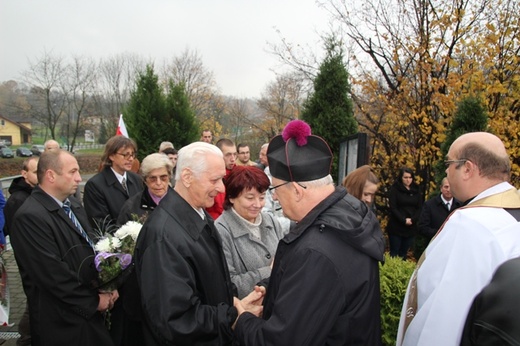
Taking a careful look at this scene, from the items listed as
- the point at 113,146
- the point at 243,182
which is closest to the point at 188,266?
the point at 243,182

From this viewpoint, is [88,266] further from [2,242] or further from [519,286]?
[2,242]

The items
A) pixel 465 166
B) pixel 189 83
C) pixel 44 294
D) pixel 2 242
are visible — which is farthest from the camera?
pixel 189 83

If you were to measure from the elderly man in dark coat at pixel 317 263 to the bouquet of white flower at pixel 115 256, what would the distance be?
134cm

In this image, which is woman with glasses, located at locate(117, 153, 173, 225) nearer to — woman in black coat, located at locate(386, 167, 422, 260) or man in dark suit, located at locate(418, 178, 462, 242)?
man in dark suit, located at locate(418, 178, 462, 242)

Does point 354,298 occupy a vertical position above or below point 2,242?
above

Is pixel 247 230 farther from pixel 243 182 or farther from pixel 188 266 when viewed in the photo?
pixel 188 266

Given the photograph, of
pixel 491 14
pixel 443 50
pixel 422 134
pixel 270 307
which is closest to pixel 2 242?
pixel 270 307

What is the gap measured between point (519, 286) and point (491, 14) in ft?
28.8

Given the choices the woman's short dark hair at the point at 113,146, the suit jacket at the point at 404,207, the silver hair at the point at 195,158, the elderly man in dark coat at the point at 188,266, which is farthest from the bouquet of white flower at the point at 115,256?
the suit jacket at the point at 404,207

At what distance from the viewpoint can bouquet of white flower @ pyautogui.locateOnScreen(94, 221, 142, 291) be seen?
2920 mm

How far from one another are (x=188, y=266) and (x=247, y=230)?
1084 millimetres

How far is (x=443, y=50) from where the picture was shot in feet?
26.5

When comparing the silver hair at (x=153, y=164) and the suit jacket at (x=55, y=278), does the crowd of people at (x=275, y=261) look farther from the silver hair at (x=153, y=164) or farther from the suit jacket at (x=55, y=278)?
the silver hair at (x=153, y=164)

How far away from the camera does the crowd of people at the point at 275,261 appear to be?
1646mm
